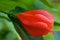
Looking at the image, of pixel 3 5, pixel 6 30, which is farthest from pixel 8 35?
pixel 3 5

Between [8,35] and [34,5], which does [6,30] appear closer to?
[8,35]

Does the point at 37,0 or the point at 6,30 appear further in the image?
A: the point at 37,0

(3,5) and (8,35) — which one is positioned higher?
(3,5)

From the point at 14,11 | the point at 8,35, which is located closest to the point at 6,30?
the point at 8,35

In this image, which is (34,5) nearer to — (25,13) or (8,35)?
(25,13)

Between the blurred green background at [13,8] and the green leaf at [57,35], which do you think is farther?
the green leaf at [57,35]

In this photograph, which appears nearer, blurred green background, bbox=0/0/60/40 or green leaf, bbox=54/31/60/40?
blurred green background, bbox=0/0/60/40
